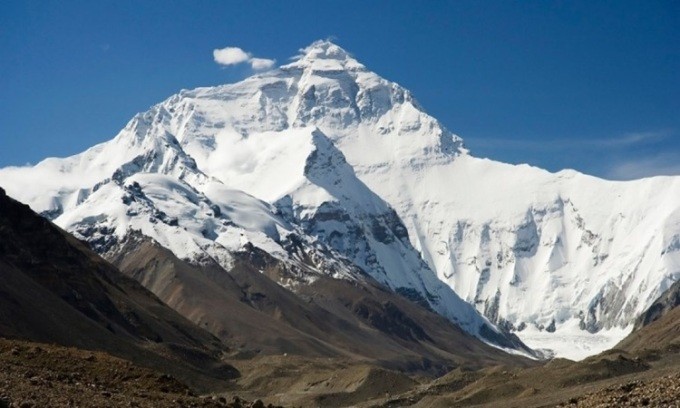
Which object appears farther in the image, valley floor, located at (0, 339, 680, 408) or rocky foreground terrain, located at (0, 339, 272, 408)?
valley floor, located at (0, 339, 680, 408)

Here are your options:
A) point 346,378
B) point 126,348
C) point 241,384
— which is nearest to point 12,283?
point 126,348

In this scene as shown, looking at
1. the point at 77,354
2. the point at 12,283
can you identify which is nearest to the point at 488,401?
the point at 77,354

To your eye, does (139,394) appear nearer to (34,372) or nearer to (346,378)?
(34,372)

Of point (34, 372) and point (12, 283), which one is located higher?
point (12, 283)

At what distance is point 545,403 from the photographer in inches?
3856

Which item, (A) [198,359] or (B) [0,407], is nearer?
(B) [0,407]

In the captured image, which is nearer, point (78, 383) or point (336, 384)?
point (78, 383)

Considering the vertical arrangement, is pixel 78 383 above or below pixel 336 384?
below

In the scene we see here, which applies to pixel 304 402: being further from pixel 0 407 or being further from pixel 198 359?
pixel 0 407

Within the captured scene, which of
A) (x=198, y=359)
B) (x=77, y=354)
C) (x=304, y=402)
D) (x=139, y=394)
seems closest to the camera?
(x=139, y=394)

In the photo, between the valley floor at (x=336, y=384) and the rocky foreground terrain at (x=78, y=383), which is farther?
the valley floor at (x=336, y=384)

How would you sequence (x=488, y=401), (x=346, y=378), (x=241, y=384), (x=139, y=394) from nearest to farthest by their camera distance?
(x=139, y=394) → (x=488, y=401) → (x=346, y=378) → (x=241, y=384)

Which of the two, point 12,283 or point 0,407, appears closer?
point 0,407

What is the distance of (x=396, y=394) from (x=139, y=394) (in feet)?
280
